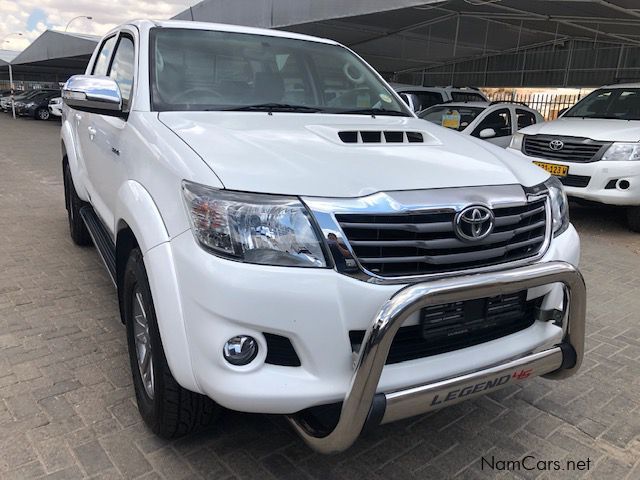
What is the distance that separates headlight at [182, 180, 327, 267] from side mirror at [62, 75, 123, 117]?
4.11 ft

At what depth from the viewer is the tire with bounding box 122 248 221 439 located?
214cm

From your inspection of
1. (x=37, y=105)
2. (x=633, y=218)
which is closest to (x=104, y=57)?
(x=633, y=218)

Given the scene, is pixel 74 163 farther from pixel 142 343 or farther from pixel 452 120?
pixel 452 120

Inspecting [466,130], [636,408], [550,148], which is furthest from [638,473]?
[466,130]

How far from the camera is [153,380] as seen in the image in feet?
7.28

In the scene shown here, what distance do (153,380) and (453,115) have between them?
7.60 metres

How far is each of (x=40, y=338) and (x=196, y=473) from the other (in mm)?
1684

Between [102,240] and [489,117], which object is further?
[489,117]

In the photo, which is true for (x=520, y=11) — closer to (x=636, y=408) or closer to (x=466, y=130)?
(x=466, y=130)

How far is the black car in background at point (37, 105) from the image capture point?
28.5 metres

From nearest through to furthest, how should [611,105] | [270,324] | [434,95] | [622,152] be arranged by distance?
[270,324] < [622,152] < [611,105] < [434,95]

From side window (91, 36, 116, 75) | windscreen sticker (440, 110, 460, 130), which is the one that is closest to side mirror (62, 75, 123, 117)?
side window (91, 36, 116, 75)

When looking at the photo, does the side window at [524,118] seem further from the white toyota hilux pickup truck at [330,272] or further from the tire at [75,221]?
the white toyota hilux pickup truck at [330,272]

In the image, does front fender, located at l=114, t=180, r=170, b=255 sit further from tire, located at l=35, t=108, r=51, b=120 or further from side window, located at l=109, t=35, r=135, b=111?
tire, located at l=35, t=108, r=51, b=120
